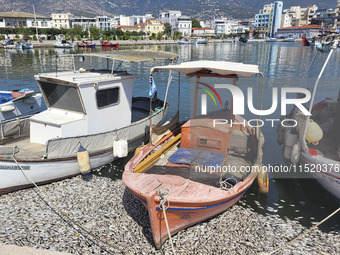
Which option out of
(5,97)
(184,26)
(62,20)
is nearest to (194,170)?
(5,97)

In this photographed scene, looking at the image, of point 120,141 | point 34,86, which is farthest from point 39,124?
point 34,86

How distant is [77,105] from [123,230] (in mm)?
5764

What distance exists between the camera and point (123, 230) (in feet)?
26.1

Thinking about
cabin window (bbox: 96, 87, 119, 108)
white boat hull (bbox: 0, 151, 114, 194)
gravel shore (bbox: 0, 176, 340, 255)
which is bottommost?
gravel shore (bbox: 0, 176, 340, 255)

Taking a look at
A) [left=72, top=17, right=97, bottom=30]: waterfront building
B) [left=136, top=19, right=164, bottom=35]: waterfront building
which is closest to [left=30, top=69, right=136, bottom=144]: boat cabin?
[left=136, top=19, right=164, bottom=35]: waterfront building

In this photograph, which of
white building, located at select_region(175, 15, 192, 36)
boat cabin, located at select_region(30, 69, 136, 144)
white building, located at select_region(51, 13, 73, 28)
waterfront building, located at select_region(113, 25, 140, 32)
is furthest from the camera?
white building, located at select_region(175, 15, 192, 36)

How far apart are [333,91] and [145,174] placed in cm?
2509

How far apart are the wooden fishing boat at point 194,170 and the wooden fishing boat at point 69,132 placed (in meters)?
2.13

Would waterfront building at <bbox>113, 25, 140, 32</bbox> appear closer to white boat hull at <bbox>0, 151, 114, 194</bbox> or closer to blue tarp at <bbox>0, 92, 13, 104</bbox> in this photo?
blue tarp at <bbox>0, 92, 13, 104</bbox>

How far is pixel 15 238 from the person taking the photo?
741 centimetres

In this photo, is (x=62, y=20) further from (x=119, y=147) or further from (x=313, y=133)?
(x=313, y=133)

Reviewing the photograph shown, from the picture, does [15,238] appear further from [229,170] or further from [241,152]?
[241,152]

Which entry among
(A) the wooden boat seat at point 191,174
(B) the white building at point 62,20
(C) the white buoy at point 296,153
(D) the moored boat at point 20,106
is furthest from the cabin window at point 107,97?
(B) the white building at point 62,20

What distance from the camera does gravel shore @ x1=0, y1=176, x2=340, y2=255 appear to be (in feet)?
24.2
